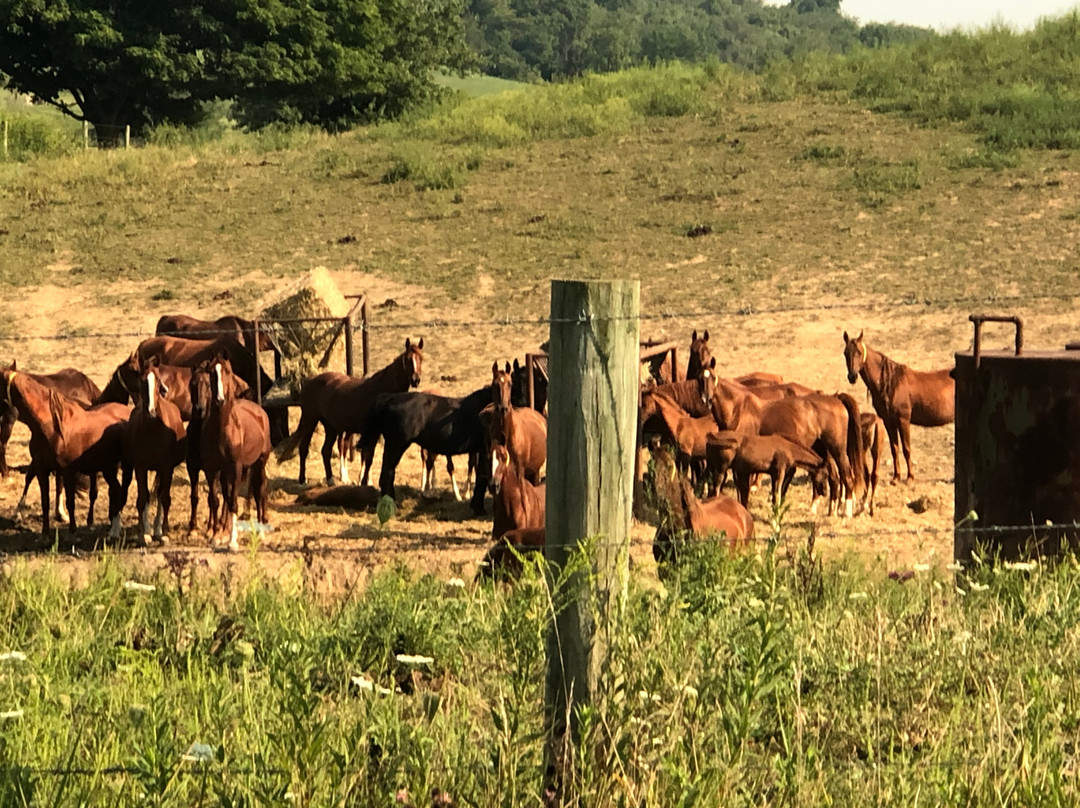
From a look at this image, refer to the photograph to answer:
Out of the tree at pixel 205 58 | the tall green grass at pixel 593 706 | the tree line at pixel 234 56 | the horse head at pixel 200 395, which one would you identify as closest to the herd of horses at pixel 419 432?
the horse head at pixel 200 395

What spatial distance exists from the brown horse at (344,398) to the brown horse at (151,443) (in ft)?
8.64

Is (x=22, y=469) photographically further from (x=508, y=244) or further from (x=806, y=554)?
(x=508, y=244)

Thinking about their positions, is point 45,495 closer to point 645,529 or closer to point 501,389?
point 501,389

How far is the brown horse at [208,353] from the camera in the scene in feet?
49.0

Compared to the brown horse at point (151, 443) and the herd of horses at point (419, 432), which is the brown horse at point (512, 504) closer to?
the herd of horses at point (419, 432)

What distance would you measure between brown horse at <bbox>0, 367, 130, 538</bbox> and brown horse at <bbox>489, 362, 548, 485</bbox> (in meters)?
2.88

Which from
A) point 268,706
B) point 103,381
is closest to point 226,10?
point 103,381

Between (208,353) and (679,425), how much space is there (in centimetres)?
581

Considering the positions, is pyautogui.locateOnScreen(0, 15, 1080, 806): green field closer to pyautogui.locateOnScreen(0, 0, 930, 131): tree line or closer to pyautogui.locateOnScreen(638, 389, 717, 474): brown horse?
pyautogui.locateOnScreen(638, 389, 717, 474): brown horse

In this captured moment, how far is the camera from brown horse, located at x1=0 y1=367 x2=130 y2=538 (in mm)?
10602

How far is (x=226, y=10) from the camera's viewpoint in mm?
41250

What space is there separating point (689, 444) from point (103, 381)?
9125mm

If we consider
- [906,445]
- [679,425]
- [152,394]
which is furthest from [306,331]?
[906,445]

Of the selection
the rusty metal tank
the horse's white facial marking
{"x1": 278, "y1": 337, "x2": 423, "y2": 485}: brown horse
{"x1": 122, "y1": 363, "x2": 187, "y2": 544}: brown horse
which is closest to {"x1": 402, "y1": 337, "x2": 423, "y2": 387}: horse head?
{"x1": 278, "y1": 337, "x2": 423, "y2": 485}: brown horse
